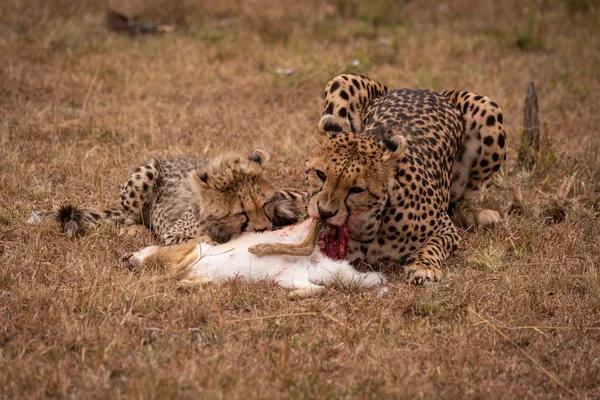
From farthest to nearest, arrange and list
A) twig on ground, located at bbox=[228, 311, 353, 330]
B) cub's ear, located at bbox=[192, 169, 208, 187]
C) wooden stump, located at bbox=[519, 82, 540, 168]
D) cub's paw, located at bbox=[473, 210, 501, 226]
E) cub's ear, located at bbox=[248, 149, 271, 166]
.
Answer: wooden stump, located at bbox=[519, 82, 540, 168] → cub's paw, located at bbox=[473, 210, 501, 226] → cub's ear, located at bbox=[248, 149, 271, 166] → cub's ear, located at bbox=[192, 169, 208, 187] → twig on ground, located at bbox=[228, 311, 353, 330]

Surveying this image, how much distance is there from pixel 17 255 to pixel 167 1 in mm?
6637

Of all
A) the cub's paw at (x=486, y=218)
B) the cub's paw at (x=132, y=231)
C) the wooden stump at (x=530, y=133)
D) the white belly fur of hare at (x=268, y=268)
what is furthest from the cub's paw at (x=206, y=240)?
the wooden stump at (x=530, y=133)

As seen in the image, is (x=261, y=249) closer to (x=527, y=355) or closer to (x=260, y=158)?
(x=260, y=158)

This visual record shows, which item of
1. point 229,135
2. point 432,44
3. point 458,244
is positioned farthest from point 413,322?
point 432,44

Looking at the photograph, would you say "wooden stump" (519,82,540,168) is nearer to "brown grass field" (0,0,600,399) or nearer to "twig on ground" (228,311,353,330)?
"brown grass field" (0,0,600,399)

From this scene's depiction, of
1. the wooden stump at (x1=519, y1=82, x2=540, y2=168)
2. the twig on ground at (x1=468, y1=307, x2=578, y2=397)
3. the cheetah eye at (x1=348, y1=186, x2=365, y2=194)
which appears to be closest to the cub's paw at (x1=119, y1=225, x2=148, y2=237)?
the cheetah eye at (x1=348, y1=186, x2=365, y2=194)

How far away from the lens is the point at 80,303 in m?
3.63

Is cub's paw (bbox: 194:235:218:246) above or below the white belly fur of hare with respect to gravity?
above

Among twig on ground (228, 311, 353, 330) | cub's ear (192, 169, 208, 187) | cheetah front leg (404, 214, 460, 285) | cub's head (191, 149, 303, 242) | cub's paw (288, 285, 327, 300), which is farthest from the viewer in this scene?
cub's ear (192, 169, 208, 187)

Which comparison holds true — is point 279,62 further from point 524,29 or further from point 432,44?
point 524,29

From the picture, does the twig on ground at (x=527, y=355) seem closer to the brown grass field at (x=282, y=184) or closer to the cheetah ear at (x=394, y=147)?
the brown grass field at (x=282, y=184)

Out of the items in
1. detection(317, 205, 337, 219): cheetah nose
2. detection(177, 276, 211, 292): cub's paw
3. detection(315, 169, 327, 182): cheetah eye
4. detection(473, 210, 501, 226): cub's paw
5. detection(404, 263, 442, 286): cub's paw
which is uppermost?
detection(315, 169, 327, 182): cheetah eye

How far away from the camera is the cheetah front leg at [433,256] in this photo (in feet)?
13.7

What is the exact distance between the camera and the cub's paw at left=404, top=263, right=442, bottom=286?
417 cm
